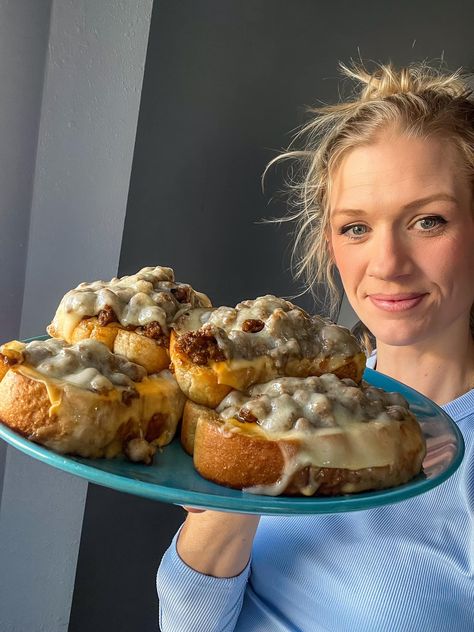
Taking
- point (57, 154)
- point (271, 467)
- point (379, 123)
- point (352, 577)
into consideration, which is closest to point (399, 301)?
point (379, 123)

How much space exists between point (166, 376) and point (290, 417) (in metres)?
0.19

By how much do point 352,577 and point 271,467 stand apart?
0.65m

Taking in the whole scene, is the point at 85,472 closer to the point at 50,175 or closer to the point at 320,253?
the point at 50,175

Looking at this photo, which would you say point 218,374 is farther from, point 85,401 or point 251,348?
point 85,401

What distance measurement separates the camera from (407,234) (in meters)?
1.36

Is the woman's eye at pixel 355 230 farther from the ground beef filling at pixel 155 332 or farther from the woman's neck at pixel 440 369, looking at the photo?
the ground beef filling at pixel 155 332

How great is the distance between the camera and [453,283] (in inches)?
54.9

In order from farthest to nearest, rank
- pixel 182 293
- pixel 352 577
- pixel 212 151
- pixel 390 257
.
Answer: pixel 212 151
pixel 390 257
pixel 352 577
pixel 182 293

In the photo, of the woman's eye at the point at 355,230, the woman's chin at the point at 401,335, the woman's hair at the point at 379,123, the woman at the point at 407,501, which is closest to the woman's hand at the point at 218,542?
the woman at the point at 407,501

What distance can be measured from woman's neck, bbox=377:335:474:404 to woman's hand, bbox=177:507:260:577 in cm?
57

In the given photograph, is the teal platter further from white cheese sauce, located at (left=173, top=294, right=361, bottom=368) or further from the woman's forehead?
the woman's forehead

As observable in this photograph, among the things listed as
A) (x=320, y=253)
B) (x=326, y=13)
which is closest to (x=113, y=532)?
(x=320, y=253)

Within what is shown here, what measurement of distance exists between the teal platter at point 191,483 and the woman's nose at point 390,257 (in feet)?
1.88

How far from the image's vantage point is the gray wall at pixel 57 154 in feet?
5.22
